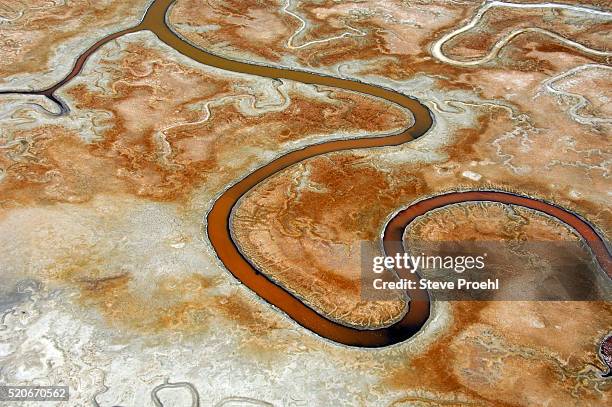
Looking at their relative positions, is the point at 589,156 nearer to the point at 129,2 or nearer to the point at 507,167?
the point at 507,167

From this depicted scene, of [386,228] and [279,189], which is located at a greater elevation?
[279,189]

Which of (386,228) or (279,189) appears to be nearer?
(386,228)

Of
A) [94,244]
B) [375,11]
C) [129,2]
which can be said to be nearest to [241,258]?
[94,244]

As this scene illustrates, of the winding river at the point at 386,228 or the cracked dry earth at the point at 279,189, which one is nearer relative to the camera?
the cracked dry earth at the point at 279,189
